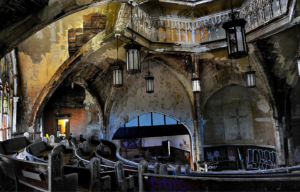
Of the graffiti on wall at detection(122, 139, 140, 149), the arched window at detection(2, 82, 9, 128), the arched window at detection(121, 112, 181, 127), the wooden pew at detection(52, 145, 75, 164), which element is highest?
the arched window at detection(2, 82, 9, 128)

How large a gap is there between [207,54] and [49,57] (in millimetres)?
7378

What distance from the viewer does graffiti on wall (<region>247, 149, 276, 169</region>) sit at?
33.5ft

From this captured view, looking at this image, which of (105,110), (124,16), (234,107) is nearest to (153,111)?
(105,110)

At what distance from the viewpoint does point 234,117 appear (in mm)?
12133

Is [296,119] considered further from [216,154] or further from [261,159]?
[216,154]

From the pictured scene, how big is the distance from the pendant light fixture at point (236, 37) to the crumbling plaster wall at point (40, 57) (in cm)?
601

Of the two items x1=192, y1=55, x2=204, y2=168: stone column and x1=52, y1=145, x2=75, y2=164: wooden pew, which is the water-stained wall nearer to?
x1=192, y1=55, x2=204, y2=168: stone column

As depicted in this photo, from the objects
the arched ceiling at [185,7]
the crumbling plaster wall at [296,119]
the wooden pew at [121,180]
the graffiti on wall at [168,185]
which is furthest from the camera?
the crumbling plaster wall at [296,119]

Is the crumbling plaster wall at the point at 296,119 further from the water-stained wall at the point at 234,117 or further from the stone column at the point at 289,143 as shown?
the water-stained wall at the point at 234,117

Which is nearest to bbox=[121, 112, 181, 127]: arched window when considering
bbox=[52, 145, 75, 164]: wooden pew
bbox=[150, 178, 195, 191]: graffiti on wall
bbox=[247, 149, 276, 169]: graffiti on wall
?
bbox=[247, 149, 276, 169]: graffiti on wall

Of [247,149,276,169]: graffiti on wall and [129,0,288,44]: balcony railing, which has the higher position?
[129,0,288,44]: balcony railing

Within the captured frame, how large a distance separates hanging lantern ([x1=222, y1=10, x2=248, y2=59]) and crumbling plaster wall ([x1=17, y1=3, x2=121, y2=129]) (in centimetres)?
601

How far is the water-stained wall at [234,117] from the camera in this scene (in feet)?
37.3

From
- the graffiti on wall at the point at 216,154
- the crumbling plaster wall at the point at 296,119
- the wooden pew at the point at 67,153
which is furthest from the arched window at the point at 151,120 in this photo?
the crumbling plaster wall at the point at 296,119
